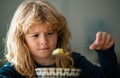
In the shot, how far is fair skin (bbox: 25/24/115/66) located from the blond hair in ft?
0.07

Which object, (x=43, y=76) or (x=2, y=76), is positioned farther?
(x=2, y=76)

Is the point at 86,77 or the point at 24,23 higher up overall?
the point at 24,23

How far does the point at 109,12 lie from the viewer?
231 centimetres

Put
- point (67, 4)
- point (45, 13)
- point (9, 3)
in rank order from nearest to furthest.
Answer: point (45, 13) < point (9, 3) < point (67, 4)

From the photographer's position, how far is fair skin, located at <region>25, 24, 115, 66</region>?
732 mm

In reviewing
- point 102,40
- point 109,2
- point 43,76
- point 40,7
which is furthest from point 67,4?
point 43,76

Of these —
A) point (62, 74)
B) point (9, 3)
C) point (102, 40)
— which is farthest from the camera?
point (9, 3)

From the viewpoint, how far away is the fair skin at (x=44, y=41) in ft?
2.40

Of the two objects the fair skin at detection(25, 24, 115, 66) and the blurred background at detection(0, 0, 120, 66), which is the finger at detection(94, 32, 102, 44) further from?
the blurred background at detection(0, 0, 120, 66)

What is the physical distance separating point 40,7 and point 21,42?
0.43ft

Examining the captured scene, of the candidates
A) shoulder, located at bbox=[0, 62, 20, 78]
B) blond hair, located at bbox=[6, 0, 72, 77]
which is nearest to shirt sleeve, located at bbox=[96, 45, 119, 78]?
blond hair, located at bbox=[6, 0, 72, 77]

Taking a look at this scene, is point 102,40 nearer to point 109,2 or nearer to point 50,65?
point 50,65

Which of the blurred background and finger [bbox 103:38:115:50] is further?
the blurred background

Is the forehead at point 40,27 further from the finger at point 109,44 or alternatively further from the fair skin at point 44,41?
the finger at point 109,44
